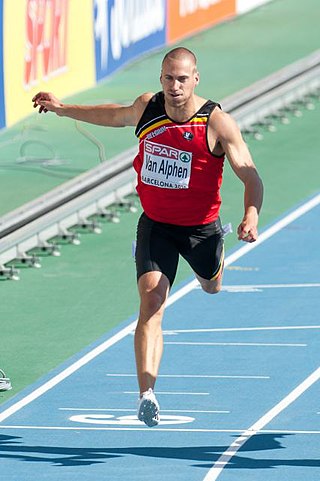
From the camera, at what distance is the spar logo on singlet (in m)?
11.7

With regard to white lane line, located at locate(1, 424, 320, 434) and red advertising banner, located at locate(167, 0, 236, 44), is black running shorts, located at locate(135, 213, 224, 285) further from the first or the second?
red advertising banner, located at locate(167, 0, 236, 44)

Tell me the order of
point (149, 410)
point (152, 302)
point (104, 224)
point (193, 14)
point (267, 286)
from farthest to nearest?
point (193, 14)
point (104, 224)
point (267, 286)
point (152, 302)
point (149, 410)

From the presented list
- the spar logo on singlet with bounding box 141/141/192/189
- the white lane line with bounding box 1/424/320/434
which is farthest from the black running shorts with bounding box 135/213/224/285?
the white lane line with bounding box 1/424/320/434

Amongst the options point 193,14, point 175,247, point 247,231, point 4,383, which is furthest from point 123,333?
point 193,14

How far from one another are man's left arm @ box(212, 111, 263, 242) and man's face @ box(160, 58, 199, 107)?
0.90 ft

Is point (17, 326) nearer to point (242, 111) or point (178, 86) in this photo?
point (178, 86)

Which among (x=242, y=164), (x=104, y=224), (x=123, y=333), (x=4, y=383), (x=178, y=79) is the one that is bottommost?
(x=4, y=383)

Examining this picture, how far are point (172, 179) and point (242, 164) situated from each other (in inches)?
23.6

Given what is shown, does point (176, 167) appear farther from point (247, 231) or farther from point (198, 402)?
point (198, 402)

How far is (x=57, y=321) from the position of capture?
15891mm

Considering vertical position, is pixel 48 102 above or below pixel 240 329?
above

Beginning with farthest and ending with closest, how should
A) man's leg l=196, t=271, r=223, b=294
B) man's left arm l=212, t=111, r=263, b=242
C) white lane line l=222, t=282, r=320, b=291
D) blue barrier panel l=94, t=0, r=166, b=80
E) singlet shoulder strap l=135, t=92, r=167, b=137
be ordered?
blue barrier panel l=94, t=0, r=166, b=80 < white lane line l=222, t=282, r=320, b=291 < man's leg l=196, t=271, r=223, b=294 < singlet shoulder strap l=135, t=92, r=167, b=137 < man's left arm l=212, t=111, r=263, b=242

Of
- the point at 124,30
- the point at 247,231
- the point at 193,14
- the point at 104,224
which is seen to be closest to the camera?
the point at 247,231

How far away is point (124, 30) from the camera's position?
2516cm
